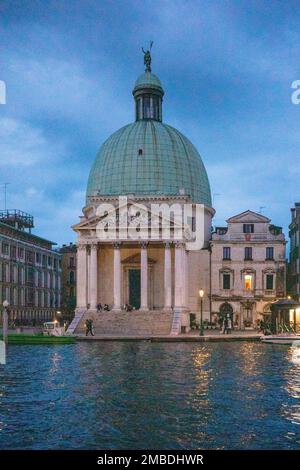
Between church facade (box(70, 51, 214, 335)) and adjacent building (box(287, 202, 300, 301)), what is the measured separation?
33.6 ft

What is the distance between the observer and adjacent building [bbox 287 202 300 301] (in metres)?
68.2

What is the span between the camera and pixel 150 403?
18.0m

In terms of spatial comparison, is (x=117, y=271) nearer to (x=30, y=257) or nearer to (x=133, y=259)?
(x=133, y=259)

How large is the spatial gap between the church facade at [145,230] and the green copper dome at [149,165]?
118 mm

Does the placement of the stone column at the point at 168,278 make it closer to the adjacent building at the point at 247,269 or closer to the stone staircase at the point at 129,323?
the stone staircase at the point at 129,323

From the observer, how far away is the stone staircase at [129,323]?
52438 mm

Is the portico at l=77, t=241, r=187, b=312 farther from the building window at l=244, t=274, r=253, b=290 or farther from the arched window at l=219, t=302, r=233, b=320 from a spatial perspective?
the building window at l=244, t=274, r=253, b=290

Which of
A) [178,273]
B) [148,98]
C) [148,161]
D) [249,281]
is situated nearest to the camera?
[178,273]

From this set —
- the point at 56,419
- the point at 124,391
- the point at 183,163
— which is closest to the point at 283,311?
the point at 183,163

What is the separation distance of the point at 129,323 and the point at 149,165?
76.8ft

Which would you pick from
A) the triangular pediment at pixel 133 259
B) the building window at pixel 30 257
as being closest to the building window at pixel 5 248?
the building window at pixel 30 257

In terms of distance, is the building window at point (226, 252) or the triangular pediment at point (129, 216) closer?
the triangular pediment at point (129, 216)

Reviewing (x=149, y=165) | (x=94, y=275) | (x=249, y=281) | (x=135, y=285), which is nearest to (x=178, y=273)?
(x=135, y=285)
